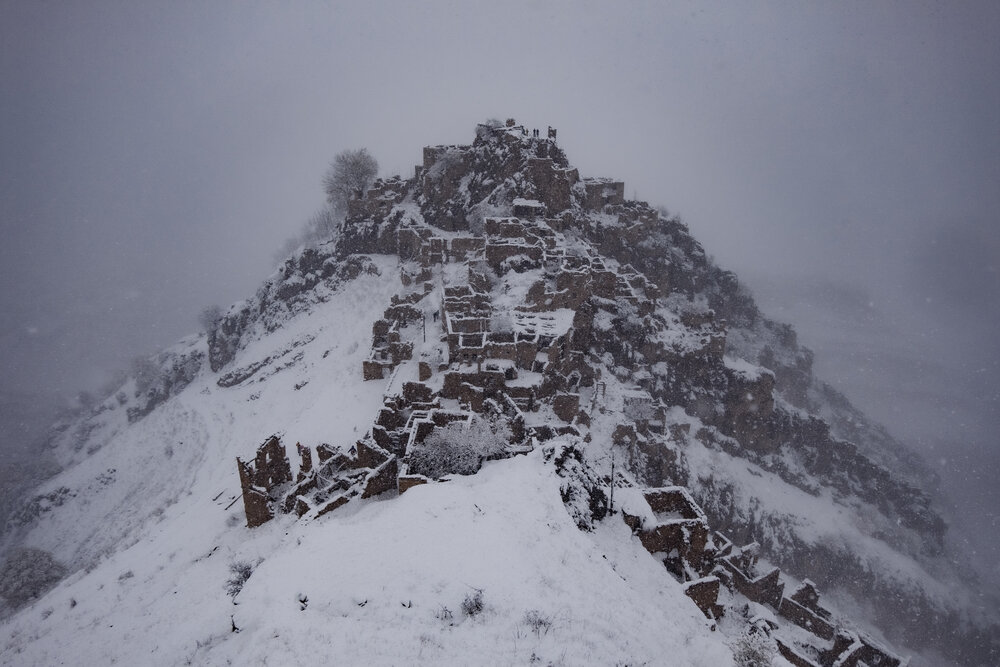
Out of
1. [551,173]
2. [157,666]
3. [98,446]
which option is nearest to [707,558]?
[157,666]

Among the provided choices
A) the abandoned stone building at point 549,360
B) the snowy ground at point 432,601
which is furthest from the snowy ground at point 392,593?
the abandoned stone building at point 549,360

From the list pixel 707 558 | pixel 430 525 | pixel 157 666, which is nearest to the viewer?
pixel 157 666

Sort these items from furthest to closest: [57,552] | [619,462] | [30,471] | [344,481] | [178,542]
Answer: [30,471] < [57,552] < [619,462] < [178,542] < [344,481]

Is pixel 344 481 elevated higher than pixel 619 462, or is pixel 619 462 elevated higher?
pixel 344 481

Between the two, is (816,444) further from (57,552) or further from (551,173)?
(57,552)

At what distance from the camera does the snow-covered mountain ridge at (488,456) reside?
11.2 metres

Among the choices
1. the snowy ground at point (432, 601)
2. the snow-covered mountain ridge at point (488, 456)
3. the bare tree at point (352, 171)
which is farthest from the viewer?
the bare tree at point (352, 171)

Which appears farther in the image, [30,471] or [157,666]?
[30,471]

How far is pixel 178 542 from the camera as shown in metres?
24.1

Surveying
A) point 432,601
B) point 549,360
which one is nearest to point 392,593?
point 432,601

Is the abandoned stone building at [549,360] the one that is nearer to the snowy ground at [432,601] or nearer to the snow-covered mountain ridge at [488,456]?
the snow-covered mountain ridge at [488,456]

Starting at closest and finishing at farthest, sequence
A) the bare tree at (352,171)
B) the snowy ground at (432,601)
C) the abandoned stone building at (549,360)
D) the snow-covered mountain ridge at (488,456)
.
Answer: the snowy ground at (432,601) < the snow-covered mountain ridge at (488,456) < the abandoned stone building at (549,360) < the bare tree at (352,171)

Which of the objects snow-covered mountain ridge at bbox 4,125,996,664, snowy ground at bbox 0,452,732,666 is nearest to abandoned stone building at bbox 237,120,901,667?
snow-covered mountain ridge at bbox 4,125,996,664

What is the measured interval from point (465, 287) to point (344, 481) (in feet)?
75.5
